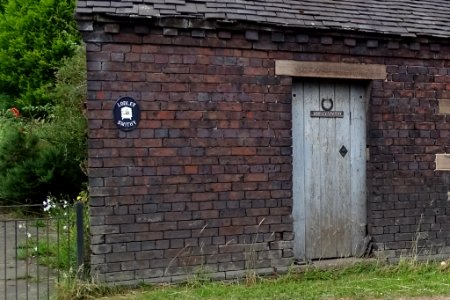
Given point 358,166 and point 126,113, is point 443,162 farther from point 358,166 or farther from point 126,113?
point 126,113

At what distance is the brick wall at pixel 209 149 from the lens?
20.7 ft

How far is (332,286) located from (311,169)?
1.55m

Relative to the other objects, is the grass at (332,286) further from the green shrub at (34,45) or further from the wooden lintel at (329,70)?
the green shrub at (34,45)

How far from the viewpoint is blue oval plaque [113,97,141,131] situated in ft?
20.7

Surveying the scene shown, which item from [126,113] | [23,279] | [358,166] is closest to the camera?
[126,113]

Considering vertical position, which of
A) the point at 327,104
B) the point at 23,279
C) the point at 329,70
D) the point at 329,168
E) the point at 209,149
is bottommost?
the point at 23,279

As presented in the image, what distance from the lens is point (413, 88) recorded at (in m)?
7.67

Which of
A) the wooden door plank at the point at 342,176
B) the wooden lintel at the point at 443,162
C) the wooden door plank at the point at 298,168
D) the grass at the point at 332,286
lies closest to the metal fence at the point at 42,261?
the grass at the point at 332,286

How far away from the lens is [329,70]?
7242mm

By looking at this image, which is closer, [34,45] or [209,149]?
[209,149]

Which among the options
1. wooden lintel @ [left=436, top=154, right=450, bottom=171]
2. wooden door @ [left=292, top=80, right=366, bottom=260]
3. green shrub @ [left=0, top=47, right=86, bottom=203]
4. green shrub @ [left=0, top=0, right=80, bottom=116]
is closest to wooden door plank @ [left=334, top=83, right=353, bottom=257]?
wooden door @ [left=292, top=80, right=366, bottom=260]

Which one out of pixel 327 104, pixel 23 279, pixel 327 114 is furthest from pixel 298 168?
pixel 23 279

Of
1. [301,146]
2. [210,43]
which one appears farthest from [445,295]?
[210,43]

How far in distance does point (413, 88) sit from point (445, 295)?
280 centimetres
